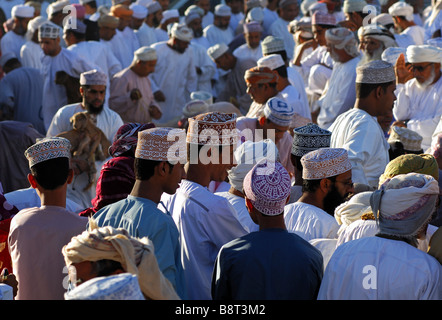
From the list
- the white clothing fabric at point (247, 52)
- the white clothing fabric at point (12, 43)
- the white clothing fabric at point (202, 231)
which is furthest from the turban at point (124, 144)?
the white clothing fabric at point (12, 43)

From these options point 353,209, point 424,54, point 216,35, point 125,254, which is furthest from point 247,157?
point 216,35

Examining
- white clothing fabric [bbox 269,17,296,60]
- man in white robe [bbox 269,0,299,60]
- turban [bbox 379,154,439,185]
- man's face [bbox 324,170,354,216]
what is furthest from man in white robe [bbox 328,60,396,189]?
white clothing fabric [bbox 269,17,296,60]

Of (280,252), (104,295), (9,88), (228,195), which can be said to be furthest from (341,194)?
(9,88)

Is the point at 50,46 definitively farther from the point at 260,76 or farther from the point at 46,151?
the point at 46,151

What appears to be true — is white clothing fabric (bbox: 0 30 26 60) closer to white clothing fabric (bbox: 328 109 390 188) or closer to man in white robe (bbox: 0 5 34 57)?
man in white robe (bbox: 0 5 34 57)

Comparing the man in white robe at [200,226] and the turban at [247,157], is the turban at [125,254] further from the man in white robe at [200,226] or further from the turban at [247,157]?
the turban at [247,157]

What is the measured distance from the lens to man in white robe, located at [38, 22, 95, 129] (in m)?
9.45

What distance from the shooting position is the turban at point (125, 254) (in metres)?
3.12

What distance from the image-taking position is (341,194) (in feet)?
15.6

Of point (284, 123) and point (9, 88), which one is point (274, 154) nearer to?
point (284, 123)

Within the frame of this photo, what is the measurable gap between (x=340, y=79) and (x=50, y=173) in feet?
15.9

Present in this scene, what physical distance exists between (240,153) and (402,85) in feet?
12.6

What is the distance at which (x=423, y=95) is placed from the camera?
314 inches

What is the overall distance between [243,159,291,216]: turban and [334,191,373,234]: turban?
692mm
